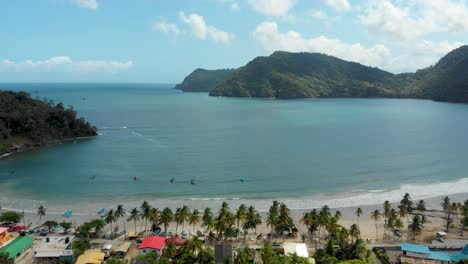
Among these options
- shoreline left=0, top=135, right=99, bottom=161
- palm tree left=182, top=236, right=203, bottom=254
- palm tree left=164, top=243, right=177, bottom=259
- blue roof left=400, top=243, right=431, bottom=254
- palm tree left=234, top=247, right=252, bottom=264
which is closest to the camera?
palm tree left=234, top=247, right=252, bottom=264

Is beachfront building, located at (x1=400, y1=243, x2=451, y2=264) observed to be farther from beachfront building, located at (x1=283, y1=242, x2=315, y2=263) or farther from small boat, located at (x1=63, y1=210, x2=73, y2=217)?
small boat, located at (x1=63, y1=210, x2=73, y2=217)

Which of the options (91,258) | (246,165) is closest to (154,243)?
(91,258)

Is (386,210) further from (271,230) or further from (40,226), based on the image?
(40,226)

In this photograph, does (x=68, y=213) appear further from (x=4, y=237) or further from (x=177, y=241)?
(x=177, y=241)

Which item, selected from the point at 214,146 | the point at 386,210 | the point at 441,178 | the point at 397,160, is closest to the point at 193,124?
the point at 214,146

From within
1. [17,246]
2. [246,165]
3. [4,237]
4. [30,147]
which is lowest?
[17,246]

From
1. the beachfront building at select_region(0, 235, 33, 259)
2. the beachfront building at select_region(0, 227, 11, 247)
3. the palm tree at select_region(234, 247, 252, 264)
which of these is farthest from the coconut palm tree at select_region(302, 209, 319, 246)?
the beachfront building at select_region(0, 227, 11, 247)
